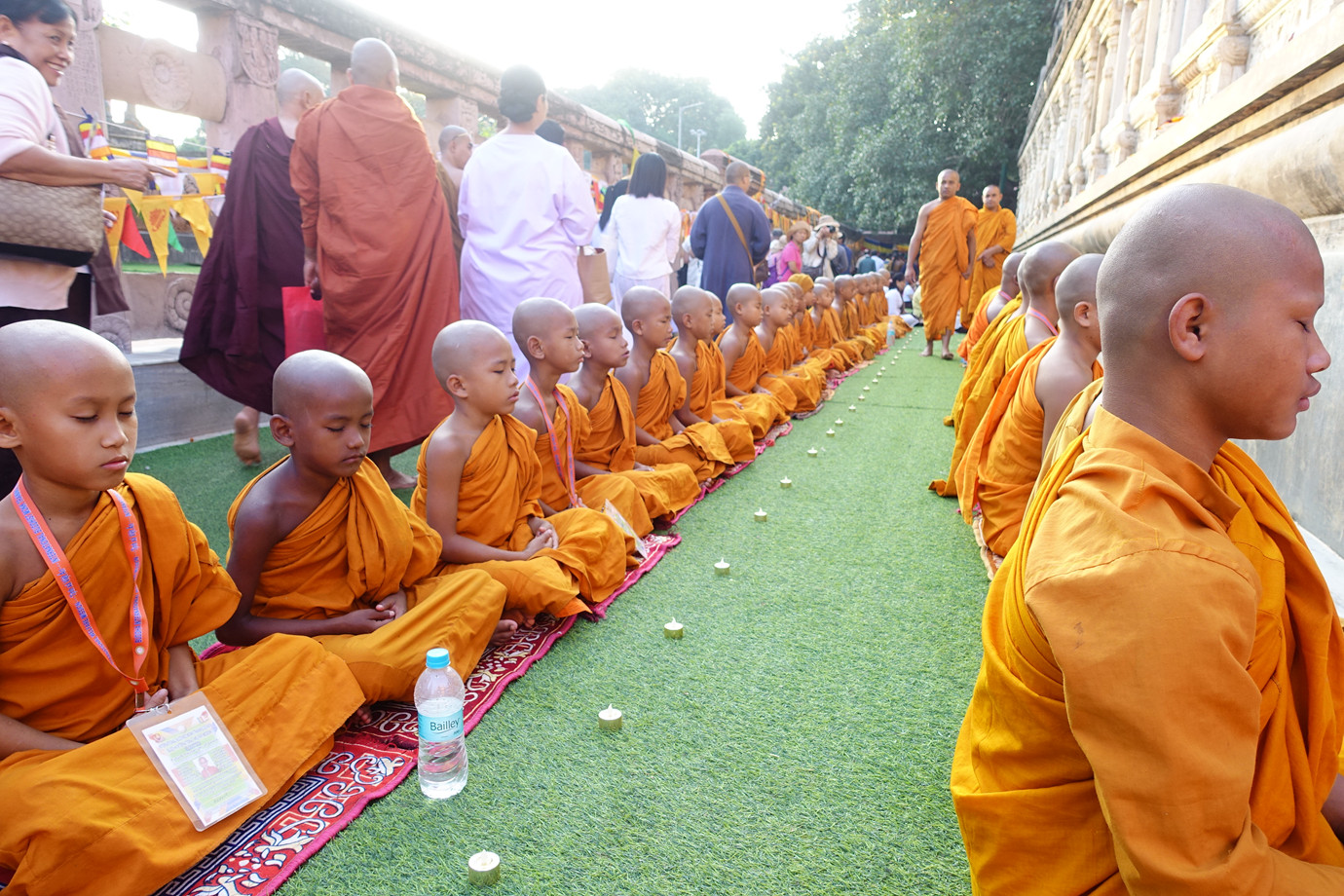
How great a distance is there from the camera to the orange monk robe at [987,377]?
4055 millimetres

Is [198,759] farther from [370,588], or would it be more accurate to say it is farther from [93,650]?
[370,588]

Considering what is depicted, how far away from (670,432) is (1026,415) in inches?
97.1

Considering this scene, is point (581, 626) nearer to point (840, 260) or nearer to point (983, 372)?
point (983, 372)

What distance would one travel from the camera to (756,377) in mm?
7238

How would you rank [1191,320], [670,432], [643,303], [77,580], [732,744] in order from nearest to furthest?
[1191,320] < [77,580] < [732,744] < [643,303] < [670,432]

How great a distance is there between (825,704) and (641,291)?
3.07 metres

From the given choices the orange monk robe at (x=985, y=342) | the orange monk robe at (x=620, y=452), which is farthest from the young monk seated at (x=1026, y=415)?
the orange monk robe at (x=620, y=452)

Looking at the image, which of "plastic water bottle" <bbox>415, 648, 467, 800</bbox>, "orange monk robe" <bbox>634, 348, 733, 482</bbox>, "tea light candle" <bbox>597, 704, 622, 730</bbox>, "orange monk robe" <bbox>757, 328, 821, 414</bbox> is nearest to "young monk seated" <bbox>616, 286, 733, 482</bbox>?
"orange monk robe" <bbox>634, 348, 733, 482</bbox>

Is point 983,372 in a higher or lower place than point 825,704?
higher

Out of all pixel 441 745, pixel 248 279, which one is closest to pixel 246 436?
pixel 248 279

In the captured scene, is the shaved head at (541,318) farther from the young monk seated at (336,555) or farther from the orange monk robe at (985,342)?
the orange monk robe at (985,342)

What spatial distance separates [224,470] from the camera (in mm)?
4996

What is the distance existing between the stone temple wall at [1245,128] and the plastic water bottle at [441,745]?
2624mm

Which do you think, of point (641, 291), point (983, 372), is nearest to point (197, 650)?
point (641, 291)
